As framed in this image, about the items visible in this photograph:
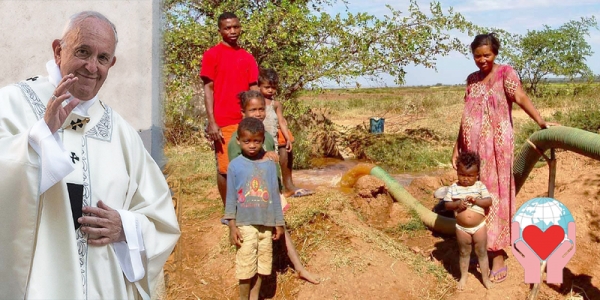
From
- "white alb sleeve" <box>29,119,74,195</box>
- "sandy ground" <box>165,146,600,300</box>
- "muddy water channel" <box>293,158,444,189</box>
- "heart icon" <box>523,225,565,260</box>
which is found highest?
"white alb sleeve" <box>29,119,74,195</box>

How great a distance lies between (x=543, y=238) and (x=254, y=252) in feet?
5.83

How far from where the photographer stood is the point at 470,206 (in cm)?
477

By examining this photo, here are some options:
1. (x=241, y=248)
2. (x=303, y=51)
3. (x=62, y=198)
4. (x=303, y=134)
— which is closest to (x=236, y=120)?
(x=241, y=248)

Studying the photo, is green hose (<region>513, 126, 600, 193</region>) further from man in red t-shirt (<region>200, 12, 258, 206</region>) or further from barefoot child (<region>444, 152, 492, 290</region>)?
man in red t-shirt (<region>200, 12, 258, 206</region>)

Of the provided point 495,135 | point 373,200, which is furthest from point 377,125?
point 495,135

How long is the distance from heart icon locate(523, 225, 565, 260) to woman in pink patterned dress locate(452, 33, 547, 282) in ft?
5.46

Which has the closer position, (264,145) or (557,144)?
(264,145)

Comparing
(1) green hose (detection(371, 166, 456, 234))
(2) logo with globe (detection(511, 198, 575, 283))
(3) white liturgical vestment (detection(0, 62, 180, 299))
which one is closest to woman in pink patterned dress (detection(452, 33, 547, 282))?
(1) green hose (detection(371, 166, 456, 234))

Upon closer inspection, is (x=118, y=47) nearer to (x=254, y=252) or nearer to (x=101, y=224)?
(x=101, y=224)

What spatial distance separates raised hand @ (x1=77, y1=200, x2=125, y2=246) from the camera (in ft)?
7.54

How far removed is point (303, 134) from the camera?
1069 centimetres

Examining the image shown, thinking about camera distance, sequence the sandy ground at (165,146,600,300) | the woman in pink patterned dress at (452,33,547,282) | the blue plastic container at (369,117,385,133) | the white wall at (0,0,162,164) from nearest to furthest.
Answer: the white wall at (0,0,162,164) < the sandy ground at (165,146,600,300) < the woman in pink patterned dress at (452,33,547,282) < the blue plastic container at (369,117,385,133)

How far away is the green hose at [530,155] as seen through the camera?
4246 millimetres

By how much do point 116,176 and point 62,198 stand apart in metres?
0.27
